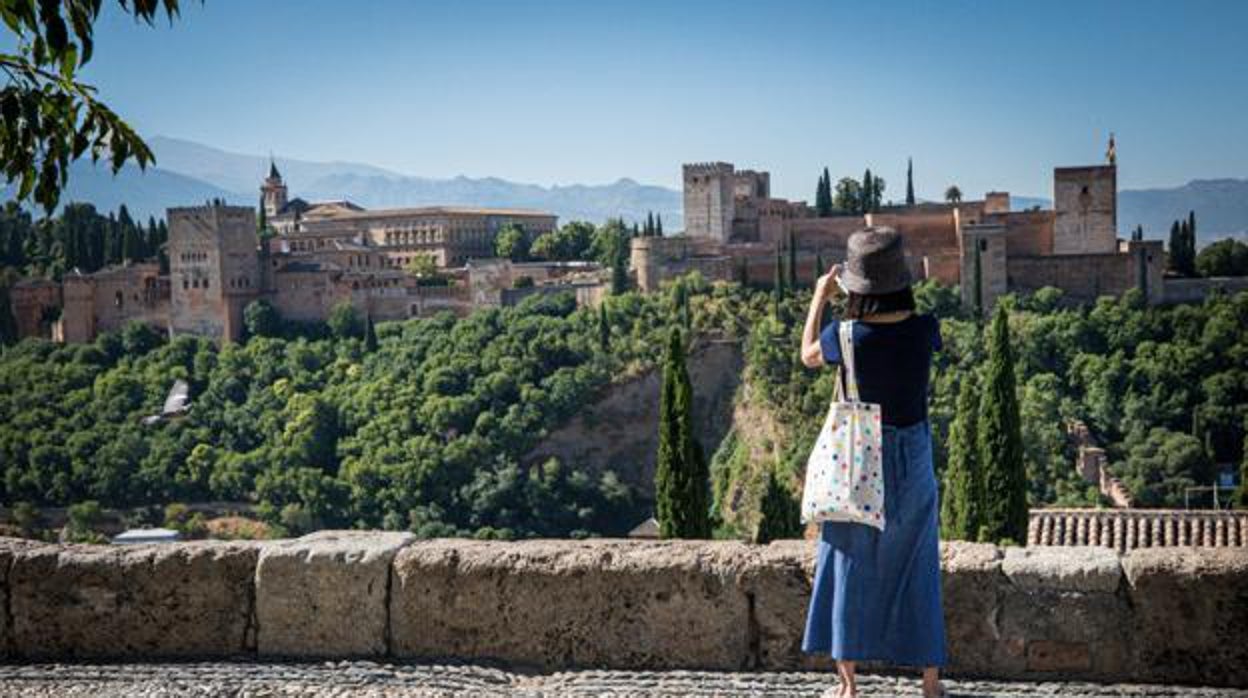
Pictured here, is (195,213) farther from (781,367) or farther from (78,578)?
(78,578)

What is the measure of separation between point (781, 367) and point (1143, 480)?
12.7 meters

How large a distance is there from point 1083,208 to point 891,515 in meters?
44.3

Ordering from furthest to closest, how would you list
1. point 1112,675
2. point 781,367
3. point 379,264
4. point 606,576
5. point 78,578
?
point 379,264
point 781,367
point 78,578
point 606,576
point 1112,675

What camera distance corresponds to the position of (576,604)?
493 cm

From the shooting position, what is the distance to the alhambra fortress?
43969mm

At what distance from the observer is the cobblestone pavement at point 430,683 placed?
14.7 feet

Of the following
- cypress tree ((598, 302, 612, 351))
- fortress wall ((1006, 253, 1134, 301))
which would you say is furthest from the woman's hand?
cypress tree ((598, 302, 612, 351))

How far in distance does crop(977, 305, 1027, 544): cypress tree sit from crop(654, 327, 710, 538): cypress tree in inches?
165

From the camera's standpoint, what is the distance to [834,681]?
4.62 m

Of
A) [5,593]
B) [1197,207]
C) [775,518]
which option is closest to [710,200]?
[775,518]

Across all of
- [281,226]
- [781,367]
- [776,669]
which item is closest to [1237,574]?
[776,669]

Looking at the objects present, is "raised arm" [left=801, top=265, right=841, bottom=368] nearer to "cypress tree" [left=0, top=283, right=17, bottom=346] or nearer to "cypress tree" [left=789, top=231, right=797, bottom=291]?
"cypress tree" [left=789, top=231, right=797, bottom=291]

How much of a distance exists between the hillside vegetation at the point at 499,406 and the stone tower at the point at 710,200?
24.1 ft

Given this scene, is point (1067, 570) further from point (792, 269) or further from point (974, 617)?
point (792, 269)
